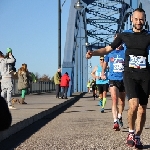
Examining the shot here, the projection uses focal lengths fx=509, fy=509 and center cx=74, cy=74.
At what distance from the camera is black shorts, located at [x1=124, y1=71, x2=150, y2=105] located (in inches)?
245

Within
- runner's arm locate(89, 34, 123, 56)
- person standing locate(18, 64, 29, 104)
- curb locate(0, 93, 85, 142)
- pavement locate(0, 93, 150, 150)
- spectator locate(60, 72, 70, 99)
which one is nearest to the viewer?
runner's arm locate(89, 34, 123, 56)

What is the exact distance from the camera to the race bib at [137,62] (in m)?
6.26

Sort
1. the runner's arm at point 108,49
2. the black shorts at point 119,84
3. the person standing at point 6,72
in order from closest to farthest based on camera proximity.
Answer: the runner's arm at point 108,49, the black shorts at point 119,84, the person standing at point 6,72

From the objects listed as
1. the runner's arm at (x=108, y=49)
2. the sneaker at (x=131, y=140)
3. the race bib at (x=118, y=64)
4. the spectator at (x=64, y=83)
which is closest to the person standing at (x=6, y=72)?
the race bib at (x=118, y=64)

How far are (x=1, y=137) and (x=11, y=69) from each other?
6047 mm

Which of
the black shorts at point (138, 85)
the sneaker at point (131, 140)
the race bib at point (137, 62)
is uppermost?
the race bib at point (137, 62)

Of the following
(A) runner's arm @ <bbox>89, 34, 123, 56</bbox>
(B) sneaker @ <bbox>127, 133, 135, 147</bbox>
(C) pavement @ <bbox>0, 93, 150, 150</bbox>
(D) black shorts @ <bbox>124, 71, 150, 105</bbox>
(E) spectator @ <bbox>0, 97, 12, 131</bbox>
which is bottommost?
(C) pavement @ <bbox>0, 93, 150, 150</bbox>

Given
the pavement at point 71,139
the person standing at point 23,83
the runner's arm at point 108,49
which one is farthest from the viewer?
the person standing at point 23,83

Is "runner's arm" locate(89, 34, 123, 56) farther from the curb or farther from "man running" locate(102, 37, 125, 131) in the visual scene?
"man running" locate(102, 37, 125, 131)

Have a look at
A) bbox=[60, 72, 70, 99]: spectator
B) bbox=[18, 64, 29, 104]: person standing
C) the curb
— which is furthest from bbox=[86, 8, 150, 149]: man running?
bbox=[60, 72, 70, 99]: spectator

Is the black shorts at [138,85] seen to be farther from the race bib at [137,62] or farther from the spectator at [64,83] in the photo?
the spectator at [64,83]

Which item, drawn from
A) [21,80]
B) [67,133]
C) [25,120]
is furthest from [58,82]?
[67,133]

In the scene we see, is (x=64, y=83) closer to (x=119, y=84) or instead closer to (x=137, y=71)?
(x=119, y=84)

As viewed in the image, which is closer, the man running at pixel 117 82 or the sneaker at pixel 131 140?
the sneaker at pixel 131 140
